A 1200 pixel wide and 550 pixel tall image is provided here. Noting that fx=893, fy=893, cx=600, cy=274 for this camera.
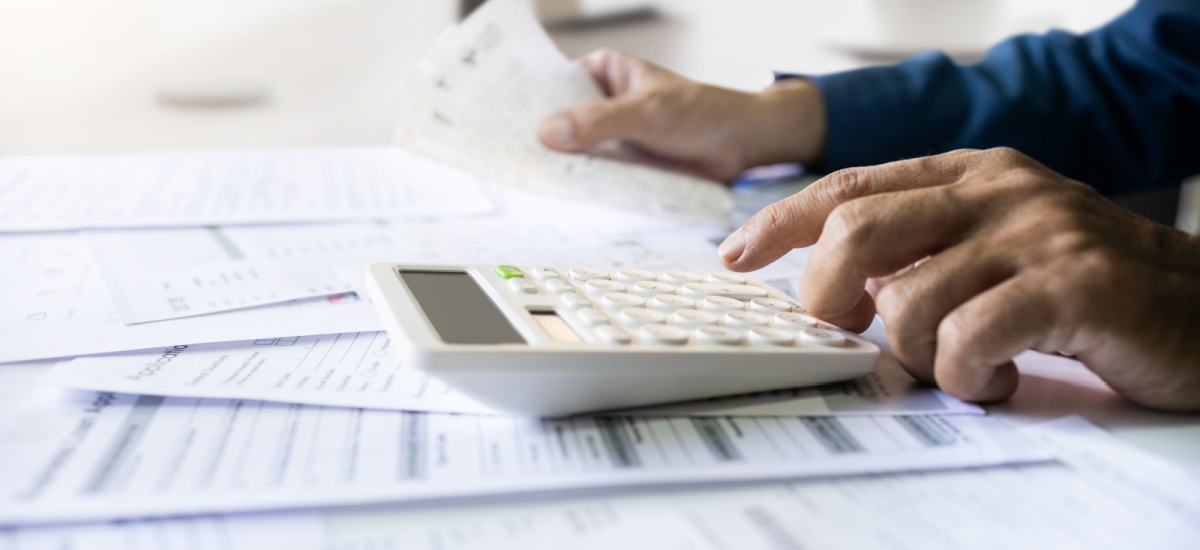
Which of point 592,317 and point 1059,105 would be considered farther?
point 1059,105

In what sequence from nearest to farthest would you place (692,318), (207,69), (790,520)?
(790,520) < (692,318) < (207,69)

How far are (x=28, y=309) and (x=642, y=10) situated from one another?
1234mm

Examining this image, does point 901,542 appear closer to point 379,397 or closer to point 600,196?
point 379,397

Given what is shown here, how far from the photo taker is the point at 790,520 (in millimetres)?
323

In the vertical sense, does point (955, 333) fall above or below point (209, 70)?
below

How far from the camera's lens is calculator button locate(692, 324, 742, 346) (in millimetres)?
401

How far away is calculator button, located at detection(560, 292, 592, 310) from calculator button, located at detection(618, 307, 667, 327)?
0.02m

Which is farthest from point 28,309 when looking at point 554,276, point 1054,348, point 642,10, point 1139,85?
point 642,10

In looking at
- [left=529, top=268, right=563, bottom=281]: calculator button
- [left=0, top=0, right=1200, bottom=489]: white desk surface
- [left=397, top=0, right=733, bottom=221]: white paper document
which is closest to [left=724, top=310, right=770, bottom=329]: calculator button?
[left=529, top=268, right=563, bottom=281]: calculator button

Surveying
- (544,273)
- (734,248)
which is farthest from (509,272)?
(734,248)

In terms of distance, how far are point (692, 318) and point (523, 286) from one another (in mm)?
90

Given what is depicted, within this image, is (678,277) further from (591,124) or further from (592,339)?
(591,124)

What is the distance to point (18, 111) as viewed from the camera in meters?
1.22

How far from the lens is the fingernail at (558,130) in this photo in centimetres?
80
